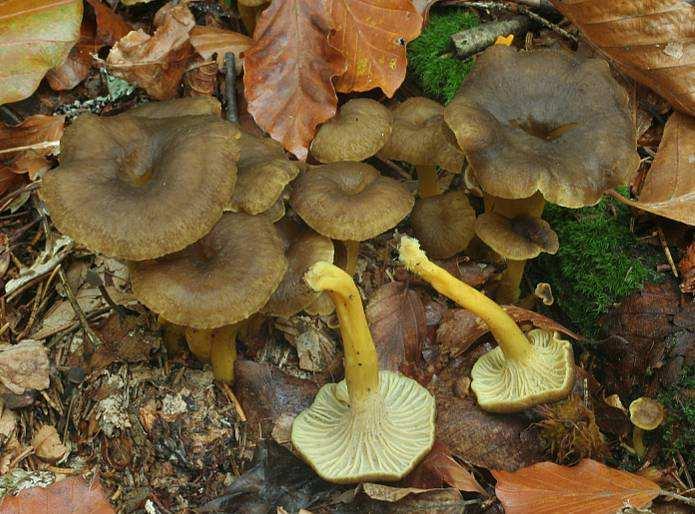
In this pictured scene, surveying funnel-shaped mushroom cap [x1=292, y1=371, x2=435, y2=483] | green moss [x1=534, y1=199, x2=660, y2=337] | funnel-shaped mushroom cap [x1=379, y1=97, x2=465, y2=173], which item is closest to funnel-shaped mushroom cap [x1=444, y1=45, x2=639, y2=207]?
funnel-shaped mushroom cap [x1=379, y1=97, x2=465, y2=173]

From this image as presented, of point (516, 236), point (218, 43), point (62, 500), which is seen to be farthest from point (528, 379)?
point (218, 43)

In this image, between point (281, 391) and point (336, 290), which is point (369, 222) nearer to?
point (336, 290)

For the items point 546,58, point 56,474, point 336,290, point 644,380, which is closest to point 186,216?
point 336,290

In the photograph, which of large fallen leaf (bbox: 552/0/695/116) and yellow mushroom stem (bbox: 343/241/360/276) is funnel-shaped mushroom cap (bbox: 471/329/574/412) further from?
large fallen leaf (bbox: 552/0/695/116)

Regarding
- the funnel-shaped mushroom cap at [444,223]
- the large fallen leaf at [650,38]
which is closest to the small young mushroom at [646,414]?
the funnel-shaped mushroom cap at [444,223]

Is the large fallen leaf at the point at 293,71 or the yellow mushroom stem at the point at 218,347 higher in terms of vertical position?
the large fallen leaf at the point at 293,71

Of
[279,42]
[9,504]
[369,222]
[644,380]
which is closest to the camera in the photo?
[9,504]

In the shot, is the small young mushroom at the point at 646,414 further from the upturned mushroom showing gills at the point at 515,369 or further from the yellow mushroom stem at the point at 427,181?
the yellow mushroom stem at the point at 427,181
